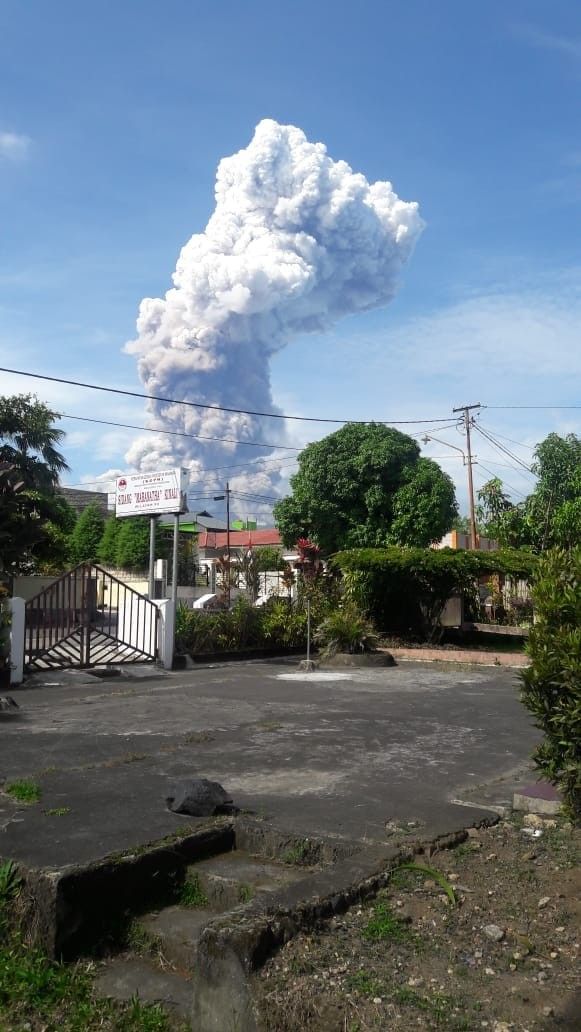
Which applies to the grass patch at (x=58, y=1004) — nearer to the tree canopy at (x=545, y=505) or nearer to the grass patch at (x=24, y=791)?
the grass patch at (x=24, y=791)

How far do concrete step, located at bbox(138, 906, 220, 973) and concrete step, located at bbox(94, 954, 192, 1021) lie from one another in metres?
0.07

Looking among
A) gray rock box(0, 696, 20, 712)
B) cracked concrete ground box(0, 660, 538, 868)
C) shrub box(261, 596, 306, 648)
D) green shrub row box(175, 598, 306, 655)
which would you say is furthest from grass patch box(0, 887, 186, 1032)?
shrub box(261, 596, 306, 648)

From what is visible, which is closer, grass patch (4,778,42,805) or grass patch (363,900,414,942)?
grass patch (363,900,414,942)

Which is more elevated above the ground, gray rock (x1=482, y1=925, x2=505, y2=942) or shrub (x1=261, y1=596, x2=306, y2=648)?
shrub (x1=261, y1=596, x2=306, y2=648)

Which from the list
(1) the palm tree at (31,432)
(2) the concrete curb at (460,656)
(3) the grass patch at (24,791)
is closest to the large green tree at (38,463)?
(1) the palm tree at (31,432)

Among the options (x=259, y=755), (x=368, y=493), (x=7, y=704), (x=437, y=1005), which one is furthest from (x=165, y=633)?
(x=368, y=493)

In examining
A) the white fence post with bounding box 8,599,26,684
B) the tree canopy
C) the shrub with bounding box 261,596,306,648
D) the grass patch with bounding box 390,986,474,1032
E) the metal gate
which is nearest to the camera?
the grass patch with bounding box 390,986,474,1032

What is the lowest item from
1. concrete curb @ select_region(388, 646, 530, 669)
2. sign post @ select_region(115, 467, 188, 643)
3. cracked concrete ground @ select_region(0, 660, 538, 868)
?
cracked concrete ground @ select_region(0, 660, 538, 868)

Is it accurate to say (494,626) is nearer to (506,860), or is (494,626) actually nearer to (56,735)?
(56,735)

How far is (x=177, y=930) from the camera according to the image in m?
3.95

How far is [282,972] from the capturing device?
3.23 m

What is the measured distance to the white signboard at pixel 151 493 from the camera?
60.3 ft

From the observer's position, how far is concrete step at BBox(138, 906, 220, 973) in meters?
3.80

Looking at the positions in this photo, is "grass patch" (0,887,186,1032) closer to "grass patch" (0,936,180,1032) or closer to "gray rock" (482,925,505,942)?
"grass patch" (0,936,180,1032)
